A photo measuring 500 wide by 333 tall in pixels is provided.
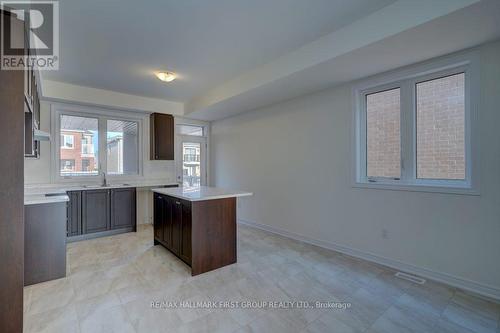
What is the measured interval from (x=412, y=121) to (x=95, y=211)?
16.6ft

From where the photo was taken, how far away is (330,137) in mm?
3619

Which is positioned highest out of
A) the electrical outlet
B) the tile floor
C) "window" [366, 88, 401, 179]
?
"window" [366, 88, 401, 179]

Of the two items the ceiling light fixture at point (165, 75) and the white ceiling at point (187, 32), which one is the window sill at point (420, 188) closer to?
the white ceiling at point (187, 32)

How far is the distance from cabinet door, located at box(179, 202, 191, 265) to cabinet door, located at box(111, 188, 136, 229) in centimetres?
215

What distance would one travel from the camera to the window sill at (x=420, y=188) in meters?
2.44

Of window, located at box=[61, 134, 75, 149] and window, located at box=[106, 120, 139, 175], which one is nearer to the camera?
window, located at box=[61, 134, 75, 149]

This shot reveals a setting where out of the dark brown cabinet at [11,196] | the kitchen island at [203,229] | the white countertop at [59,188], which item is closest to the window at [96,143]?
the white countertop at [59,188]

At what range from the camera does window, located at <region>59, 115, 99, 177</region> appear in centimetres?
441

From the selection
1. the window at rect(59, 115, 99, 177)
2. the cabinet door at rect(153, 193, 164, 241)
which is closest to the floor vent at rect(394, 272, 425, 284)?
the cabinet door at rect(153, 193, 164, 241)

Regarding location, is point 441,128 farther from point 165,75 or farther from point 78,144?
point 78,144

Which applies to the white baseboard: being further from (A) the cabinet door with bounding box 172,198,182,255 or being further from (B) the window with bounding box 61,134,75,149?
(B) the window with bounding box 61,134,75,149

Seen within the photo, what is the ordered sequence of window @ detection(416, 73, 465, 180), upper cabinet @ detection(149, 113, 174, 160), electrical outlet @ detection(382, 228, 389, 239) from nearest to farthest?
window @ detection(416, 73, 465, 180) < electrical outlet @ detection(382, 228, 389, 239) < upper cabinet @ detection(149, 113, 174, 160)

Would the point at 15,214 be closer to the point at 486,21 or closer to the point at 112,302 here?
the point at 112,302

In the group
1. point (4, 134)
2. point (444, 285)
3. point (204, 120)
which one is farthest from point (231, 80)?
point (444, 285)
